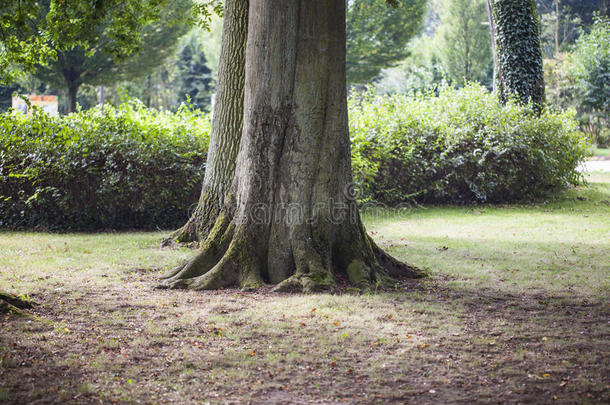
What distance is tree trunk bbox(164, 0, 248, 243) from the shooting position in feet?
29.9

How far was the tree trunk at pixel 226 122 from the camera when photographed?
912cm

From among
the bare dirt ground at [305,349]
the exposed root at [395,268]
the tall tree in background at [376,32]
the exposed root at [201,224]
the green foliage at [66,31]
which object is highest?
the tall tree in background at [376,32]

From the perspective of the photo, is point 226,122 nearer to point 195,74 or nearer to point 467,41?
point 467,41

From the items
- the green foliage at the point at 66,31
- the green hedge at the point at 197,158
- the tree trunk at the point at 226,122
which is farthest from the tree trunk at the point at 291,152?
the green hedge at the point at 197,158

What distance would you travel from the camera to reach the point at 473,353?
15.0ft

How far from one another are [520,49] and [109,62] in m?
21.4

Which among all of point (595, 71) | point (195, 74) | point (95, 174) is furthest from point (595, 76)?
point (195, 74)

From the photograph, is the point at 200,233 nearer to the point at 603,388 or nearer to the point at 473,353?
the point at 473,353

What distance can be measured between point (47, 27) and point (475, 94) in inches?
453

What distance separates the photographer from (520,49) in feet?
55.8

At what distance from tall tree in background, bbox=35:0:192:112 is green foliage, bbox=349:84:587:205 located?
15.5 m

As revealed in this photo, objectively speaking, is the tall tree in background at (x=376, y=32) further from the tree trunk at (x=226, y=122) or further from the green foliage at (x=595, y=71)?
the tree trunk at (x=226, y=122)

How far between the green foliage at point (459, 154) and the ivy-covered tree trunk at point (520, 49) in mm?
2073

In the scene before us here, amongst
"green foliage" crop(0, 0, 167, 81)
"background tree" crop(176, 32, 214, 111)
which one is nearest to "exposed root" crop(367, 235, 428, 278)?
"green foliage" crop(0, 0, 167, 81)
